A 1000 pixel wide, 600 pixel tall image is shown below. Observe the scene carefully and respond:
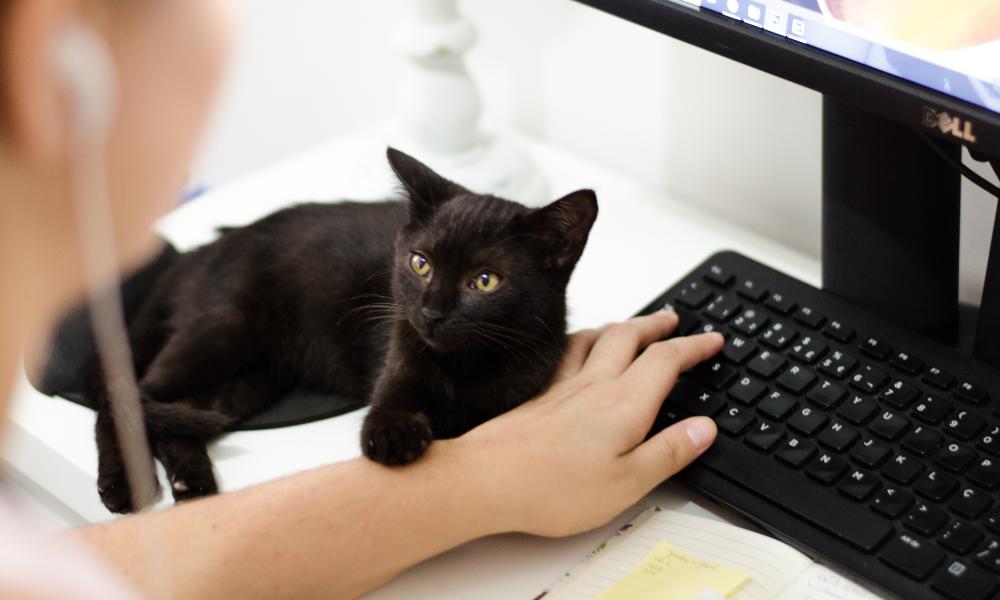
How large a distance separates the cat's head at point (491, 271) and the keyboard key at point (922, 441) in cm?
34

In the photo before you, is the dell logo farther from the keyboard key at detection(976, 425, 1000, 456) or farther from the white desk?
the white desk

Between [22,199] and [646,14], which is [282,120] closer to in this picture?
[646,14]

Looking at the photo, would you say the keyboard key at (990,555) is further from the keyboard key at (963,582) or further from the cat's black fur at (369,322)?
the cat's black fur at (369,322)

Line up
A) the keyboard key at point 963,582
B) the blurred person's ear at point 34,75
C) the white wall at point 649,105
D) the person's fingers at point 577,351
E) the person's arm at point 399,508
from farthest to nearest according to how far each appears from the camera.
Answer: the white wall at point 649,105 → the person's fingers at point 577,351 → the person's arm at point 399,508 → the keyboard key at point 963,582 → the blurred person's ear at point 34,75

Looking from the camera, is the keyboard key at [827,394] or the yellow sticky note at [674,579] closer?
the yellow sticky note at [674,579]

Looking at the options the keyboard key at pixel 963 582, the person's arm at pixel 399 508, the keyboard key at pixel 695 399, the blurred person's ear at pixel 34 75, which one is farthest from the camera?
the keyboard key at pixel 695 399

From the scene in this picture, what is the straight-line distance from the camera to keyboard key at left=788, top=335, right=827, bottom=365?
3.17 feet

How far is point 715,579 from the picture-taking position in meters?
0.81

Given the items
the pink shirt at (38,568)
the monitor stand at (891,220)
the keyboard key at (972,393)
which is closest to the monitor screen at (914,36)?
the monitor stand at (891,220)

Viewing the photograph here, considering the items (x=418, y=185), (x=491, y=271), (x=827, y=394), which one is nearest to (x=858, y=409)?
(x=827, y=394)

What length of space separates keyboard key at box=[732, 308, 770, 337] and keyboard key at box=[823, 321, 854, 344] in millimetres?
55

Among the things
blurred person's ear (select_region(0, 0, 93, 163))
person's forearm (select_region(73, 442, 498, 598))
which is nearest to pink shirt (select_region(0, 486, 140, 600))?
blurred person's ear (select_region(0, 0, 93, 163))

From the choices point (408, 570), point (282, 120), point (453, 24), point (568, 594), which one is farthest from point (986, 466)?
point (282, 120)

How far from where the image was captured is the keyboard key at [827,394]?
0.92 m
